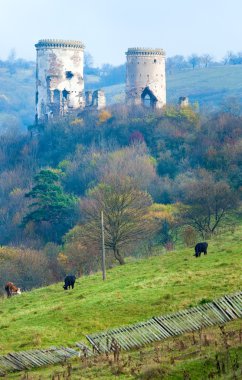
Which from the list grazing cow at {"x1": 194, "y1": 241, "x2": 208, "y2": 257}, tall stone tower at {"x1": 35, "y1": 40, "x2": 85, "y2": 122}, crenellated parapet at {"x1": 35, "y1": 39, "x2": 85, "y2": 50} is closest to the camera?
Result: grazing cow at {"x1": 194, "y1": 241, "x2": 208, "y2": 257}

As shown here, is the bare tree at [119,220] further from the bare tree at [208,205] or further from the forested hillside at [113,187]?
the bare tree at [208,205]

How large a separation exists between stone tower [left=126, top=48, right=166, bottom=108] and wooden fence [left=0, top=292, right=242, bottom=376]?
4961cm

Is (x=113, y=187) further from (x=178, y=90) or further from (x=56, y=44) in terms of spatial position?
(x=178, y=90)

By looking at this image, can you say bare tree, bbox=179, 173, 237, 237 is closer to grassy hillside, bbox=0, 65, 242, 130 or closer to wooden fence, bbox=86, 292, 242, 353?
wooden fence, bbox=86, 292, 242, 353

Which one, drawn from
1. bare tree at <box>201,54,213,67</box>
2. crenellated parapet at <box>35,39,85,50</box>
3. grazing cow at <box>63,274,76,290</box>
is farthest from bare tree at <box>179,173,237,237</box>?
bare tree at <box>201,54,213,67</box>

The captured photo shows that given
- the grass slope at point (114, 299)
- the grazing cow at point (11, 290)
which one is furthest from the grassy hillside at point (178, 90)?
the grass slope at point (114, 299)

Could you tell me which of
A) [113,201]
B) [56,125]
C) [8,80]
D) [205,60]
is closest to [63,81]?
[56,125]

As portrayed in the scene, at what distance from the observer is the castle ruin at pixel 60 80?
7356cm

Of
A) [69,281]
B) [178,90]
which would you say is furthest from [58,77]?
[178,90]

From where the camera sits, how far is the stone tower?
239ft

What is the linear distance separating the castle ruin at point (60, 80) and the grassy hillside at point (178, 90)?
91.6 ft

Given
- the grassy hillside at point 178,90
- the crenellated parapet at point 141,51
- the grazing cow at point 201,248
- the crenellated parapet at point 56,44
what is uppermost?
the grassy hillside at point 178,90

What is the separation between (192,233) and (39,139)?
32731 mm

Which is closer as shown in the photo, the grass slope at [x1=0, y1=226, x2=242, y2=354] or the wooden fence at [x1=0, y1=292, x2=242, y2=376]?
the wooden fence at [x1=0, y1=292, x2=242, y2=376]
